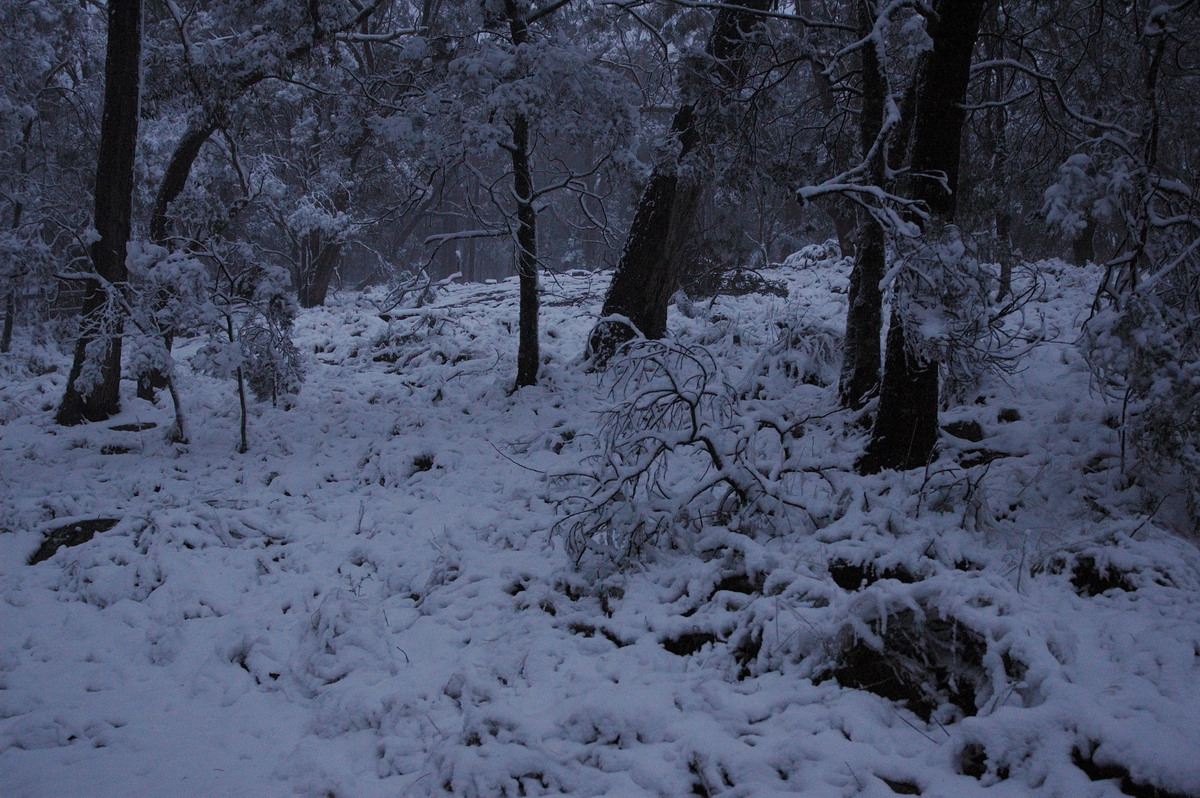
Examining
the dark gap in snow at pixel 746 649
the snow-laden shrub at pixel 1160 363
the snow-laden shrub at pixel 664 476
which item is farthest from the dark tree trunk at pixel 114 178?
the snow-laden shrub at pixel 1160 363

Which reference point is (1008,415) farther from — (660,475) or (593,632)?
(593,632)

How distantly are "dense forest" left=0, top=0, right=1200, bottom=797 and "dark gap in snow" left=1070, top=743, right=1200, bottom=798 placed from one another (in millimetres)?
10

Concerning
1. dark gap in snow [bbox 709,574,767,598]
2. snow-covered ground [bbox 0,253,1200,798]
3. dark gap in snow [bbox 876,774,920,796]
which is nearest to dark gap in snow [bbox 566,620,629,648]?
snow-covered ground [bbox 0,253,1200,798]

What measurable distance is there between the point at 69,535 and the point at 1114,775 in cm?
747

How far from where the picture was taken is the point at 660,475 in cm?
589

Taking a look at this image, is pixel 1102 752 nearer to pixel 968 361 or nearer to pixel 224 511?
pixel 968 361

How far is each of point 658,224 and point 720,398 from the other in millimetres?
4445

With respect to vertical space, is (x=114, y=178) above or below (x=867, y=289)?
above

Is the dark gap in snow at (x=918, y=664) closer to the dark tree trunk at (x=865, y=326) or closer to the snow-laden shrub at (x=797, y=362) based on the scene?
the dark tree trunk at (x=865, y=326)

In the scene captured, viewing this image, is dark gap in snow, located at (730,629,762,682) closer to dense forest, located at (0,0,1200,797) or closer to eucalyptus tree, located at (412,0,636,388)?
dense forest, located at (0,0,1200,797)

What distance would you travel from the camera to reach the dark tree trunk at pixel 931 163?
4305 millimetres

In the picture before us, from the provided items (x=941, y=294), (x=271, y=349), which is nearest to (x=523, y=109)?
(x=271, y=349)

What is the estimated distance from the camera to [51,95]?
14750 millimetres

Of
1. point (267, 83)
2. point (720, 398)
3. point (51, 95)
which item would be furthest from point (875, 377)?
point (51, 95)
